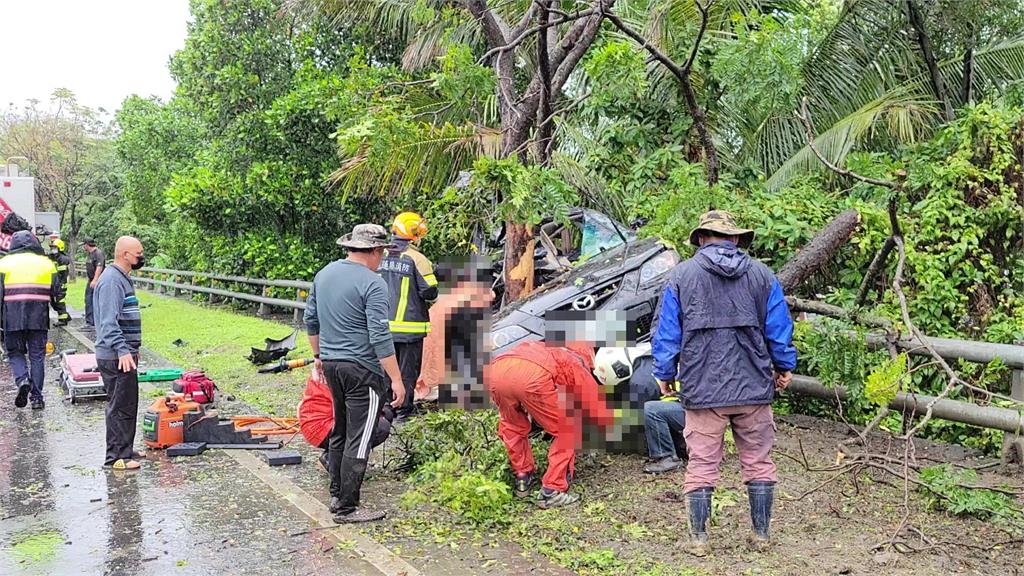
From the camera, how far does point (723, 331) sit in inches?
179

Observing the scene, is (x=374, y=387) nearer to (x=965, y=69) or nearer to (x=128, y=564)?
(x=128, y=564)

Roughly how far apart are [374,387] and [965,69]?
33.6ft

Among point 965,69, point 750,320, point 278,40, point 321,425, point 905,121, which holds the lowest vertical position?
point 321,425

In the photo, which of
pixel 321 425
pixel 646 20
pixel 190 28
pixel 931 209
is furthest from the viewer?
pixel 190 28

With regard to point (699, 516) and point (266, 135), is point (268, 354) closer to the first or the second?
point (266, 135)

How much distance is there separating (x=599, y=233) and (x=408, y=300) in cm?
277

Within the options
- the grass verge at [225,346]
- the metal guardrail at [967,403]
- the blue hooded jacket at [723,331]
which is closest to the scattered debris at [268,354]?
the grass verge at [225,346]

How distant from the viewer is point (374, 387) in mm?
5453

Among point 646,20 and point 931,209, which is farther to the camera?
point 646,20

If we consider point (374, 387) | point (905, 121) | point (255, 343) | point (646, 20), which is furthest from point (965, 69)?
point (255, 343)

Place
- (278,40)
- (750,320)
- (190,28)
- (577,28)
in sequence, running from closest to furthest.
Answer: (750,320) < (577,28) < (278,40) < (190,28)

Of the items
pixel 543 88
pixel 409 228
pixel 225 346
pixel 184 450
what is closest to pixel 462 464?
pixel 184 450

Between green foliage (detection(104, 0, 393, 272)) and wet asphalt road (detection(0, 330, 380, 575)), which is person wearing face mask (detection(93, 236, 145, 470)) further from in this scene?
green foliage (detection(104, 0, 393, 272))

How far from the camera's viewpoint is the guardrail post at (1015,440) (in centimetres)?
560
